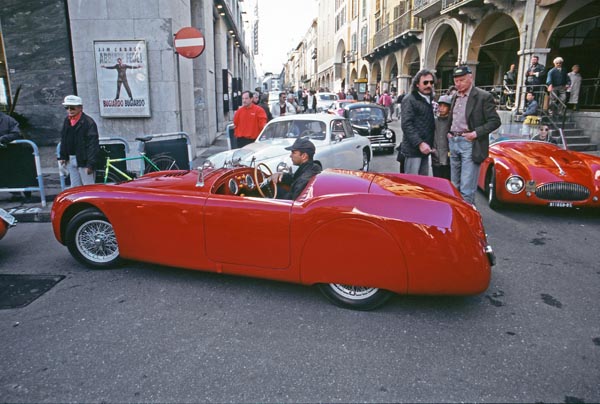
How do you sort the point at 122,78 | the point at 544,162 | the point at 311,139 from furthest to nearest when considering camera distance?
the point at 122,78 < the point at 311,139 < the point at 544,162

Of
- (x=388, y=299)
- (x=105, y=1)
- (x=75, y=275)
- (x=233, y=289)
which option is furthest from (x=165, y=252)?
(x=105, y=1)

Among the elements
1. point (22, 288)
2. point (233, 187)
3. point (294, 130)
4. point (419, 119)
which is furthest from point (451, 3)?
point (22, 288)

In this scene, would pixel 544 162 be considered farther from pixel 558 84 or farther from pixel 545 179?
pixel 558 84

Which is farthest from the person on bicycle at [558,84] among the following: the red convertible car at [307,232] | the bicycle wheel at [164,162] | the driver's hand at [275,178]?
the driver's hand at [275,178]

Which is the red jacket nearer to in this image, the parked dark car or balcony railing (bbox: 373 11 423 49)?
the parked dark car

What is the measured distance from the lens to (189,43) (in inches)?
301

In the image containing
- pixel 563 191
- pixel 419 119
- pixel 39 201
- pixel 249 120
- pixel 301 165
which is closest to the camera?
pixel 301 165

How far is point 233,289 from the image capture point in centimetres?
362

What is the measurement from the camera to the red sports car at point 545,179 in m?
5.64

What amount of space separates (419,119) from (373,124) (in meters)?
→ 7.41

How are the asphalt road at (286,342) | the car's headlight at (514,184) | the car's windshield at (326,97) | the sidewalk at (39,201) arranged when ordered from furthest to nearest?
the car's windshield at (326,97), the sidewalk at (39,201), the car's headlight at (514,184), the asphalt road at (286,342)

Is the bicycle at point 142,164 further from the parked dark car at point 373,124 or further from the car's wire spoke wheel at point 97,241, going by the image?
the parked dark car at point 373,124

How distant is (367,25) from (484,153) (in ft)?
123

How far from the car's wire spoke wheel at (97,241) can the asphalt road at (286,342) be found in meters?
0.17
